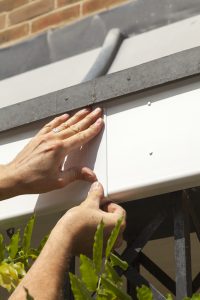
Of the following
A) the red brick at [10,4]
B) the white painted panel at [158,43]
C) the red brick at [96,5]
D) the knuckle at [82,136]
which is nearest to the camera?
the knuckle at [82,136]

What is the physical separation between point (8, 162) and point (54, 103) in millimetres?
285

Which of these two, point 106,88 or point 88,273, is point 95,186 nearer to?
point 106,88

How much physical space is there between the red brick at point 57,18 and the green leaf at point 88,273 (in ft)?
6.40

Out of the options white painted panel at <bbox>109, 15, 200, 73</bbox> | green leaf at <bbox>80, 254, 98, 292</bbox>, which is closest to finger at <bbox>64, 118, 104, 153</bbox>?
white painted panel at <bbox>109, 15, 200, 73</bbox>

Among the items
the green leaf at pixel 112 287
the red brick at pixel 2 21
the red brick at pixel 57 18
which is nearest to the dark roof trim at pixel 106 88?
the green leaf at pixel 112 287

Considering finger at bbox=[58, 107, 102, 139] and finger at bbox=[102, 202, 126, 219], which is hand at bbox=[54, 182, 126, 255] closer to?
finger at bbox=[102, 202, 126, 219]

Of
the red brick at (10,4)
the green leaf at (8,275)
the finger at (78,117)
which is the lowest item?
the green leaf at (8,275)

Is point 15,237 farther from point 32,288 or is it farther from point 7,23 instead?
point 7,23

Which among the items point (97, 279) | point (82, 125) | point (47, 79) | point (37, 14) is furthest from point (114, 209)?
point (37, 14)

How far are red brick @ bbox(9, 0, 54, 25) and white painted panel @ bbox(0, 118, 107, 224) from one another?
1.10 m

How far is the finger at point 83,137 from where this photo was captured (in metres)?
2.54

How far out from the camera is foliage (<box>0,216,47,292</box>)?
2.21 meters

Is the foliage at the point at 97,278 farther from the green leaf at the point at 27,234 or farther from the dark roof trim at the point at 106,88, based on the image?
the dark roof trim at the point at 106,88

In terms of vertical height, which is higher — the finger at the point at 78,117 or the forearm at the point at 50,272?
the finger at the point at 78,117
